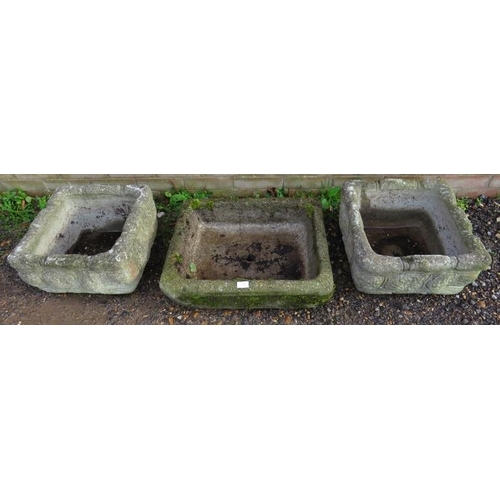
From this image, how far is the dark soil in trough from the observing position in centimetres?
316

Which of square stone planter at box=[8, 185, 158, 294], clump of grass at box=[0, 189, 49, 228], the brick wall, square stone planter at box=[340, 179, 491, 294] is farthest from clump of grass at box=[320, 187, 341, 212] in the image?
clump of grass at box=[0, 189, 49, 228]

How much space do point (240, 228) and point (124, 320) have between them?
1.47 m

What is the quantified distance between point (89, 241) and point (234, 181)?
169 centimetres

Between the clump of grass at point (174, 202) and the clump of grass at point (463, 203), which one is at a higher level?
the clump of grass at point (174, 202)

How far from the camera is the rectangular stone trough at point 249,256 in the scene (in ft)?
9.55

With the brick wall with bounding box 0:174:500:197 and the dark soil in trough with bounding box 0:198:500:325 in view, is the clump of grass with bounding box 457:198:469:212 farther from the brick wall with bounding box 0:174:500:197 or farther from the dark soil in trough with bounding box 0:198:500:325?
the dark soil in trough with bounding box 0:198:500:325

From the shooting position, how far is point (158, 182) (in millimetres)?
4156

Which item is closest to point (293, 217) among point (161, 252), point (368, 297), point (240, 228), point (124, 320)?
point (240, 228)

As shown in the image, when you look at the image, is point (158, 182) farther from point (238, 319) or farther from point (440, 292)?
point (440, 292)

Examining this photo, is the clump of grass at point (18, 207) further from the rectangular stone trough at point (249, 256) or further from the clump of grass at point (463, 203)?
the clump of grass at point (463, 203)

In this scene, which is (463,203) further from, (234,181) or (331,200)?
(234,181)

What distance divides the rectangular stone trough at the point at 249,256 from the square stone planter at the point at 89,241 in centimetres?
32

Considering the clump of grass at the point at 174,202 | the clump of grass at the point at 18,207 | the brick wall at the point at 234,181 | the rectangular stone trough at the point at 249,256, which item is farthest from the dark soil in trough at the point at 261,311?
Answer: the brick wall at the point at 234,181

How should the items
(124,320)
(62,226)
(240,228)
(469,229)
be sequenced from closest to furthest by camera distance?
(469,229) → (124,320) → (62,226) → (240,228)
